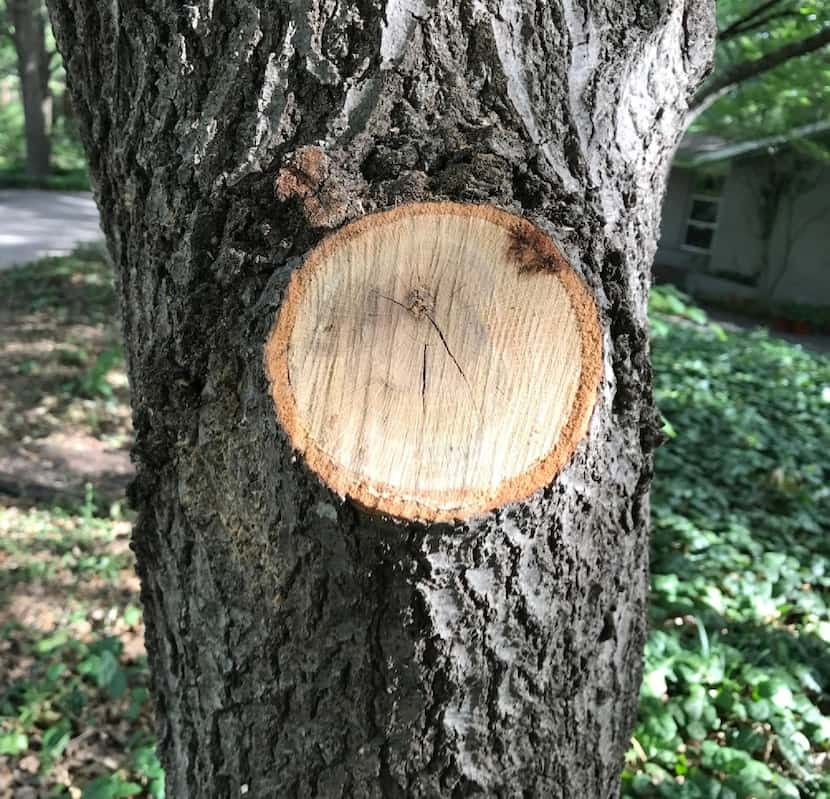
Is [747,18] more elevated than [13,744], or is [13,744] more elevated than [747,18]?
[747,18]

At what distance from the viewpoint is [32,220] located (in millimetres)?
13172

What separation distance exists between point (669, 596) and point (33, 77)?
19.3 metres

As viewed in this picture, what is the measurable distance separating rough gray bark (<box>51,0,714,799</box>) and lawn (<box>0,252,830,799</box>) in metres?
1.31

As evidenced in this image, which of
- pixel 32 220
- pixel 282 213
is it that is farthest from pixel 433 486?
pixel 32 220

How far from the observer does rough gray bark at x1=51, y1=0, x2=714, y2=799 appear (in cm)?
102

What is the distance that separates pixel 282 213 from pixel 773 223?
1519 cm

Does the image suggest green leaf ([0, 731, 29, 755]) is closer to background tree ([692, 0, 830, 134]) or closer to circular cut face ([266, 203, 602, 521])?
circular cut face ([266, 203, 602, 521])

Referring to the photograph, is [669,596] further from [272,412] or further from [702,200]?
[702,200]

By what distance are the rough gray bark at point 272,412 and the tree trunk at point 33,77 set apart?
1852 cm

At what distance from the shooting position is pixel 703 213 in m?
15.8

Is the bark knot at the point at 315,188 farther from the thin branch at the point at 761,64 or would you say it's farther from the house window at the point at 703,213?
the house window at the point at 703,213

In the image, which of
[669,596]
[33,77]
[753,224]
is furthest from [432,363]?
[33,77]

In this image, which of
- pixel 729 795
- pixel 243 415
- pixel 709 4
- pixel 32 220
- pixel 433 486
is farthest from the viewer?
pixel 32 220

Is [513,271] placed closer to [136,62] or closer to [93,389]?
[136,62]
